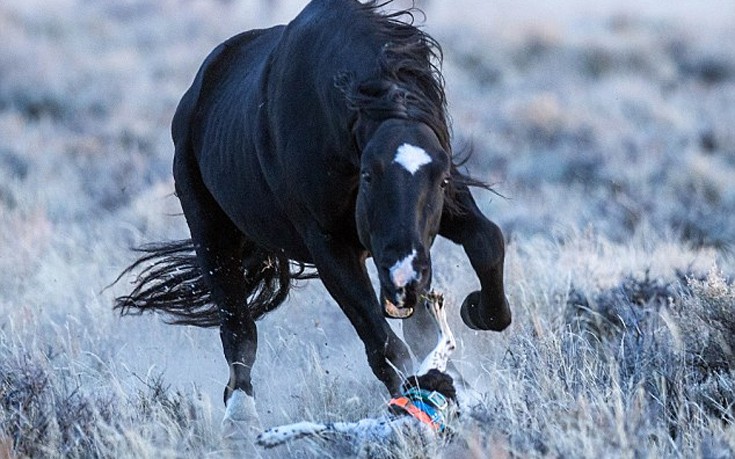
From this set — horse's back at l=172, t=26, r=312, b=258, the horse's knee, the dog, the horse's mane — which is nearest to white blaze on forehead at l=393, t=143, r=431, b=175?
the horse's mane

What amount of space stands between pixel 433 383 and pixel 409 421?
0.28 metres

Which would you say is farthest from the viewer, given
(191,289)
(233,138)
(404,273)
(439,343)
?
(191,289)

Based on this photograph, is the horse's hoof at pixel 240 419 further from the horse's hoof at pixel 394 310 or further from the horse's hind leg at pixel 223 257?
the horse's hoof at pixel 394 310

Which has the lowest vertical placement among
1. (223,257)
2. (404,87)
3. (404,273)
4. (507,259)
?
(507,259)

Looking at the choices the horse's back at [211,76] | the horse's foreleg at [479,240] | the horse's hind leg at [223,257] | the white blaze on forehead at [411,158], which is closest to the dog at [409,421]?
the horse's foreleg at [479,240]

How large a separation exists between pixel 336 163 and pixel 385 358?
0.79 metres

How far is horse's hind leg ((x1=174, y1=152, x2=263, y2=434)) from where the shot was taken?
284 inches

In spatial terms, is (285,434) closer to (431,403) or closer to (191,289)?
(431,403)

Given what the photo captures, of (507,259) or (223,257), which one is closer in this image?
(223,257)

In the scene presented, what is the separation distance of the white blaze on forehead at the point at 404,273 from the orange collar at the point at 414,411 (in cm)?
58

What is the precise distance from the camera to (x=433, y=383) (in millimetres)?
5125

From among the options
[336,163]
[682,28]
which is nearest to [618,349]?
[336,163]

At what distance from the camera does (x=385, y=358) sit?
543cm

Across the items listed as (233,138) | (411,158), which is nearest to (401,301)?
(411,158)
